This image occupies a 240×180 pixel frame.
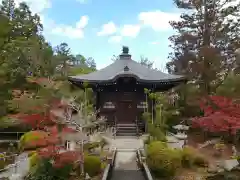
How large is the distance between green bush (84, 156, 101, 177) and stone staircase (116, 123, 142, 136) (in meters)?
8.83

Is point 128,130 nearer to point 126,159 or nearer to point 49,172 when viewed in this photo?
point 126,159

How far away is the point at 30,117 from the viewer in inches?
428

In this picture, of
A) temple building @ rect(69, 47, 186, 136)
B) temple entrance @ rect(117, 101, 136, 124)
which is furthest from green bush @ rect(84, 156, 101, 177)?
temple entrance @ rect(117, 101, 136, 124)

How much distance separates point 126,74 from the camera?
63.0 ft

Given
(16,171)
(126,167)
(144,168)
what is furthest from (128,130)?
(16,171)

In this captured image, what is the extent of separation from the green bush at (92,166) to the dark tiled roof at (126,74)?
30.9 feet

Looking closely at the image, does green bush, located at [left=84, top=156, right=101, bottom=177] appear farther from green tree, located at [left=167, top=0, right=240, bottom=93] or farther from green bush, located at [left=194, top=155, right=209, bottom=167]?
green tree, located at [left=167, top=0, right=240, bottom=93]

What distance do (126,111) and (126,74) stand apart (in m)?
3.52

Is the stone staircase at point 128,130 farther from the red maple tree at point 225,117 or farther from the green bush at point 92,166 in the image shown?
the red maple tree at point 225,117

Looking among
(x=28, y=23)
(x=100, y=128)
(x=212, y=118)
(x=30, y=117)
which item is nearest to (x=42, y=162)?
(x=30, y=117)

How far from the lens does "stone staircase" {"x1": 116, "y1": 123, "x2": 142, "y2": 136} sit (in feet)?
64.3

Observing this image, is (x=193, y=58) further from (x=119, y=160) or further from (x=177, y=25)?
(x=119, y=160)

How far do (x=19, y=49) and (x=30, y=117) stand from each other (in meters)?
14.8

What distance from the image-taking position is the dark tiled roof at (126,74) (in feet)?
64.7
